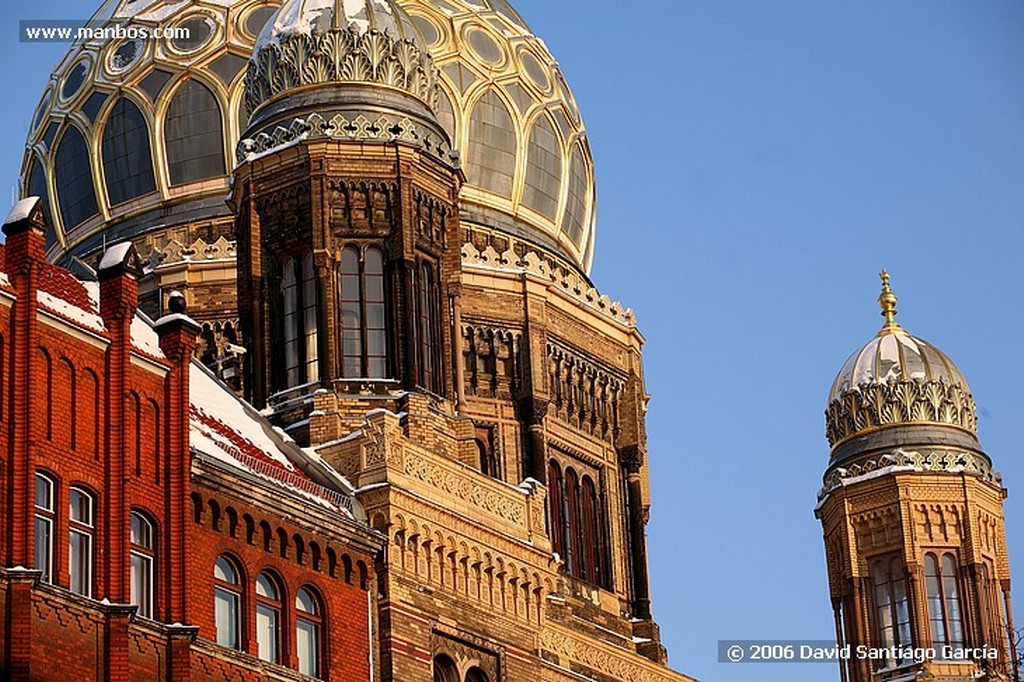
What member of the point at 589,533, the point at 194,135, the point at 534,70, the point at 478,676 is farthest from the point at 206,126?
the point at 478,676

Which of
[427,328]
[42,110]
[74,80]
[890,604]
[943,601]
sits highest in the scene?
[74,80]

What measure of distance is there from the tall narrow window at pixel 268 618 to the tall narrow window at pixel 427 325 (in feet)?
29.4

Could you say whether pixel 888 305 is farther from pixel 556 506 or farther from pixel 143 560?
pixel 143 560

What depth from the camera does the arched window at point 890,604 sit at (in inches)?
2776

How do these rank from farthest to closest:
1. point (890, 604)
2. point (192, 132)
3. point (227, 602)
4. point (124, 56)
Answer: point (890, 604), point (124, 56), point (192, 132), point (227, 602)

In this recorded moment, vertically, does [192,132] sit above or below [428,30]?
below

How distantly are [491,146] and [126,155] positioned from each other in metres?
8.85

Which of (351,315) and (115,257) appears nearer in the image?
(115,257)

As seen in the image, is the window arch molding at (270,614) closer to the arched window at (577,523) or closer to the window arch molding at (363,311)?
the window arch molding at (363,311)

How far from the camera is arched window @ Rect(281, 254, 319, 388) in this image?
5284 cm

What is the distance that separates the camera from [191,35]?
223 ft

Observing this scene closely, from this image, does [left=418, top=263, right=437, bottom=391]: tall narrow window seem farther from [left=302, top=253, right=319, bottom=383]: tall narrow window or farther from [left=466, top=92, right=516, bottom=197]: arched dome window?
[left=466, top=92, right=516, bottom=197]: arched dome window

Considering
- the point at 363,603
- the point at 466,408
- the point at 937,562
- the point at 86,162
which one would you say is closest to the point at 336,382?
the point at 363,603

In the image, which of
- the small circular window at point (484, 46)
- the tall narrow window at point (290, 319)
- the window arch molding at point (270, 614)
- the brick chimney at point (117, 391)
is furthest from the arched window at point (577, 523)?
the brick chimney at point (117, 391)
